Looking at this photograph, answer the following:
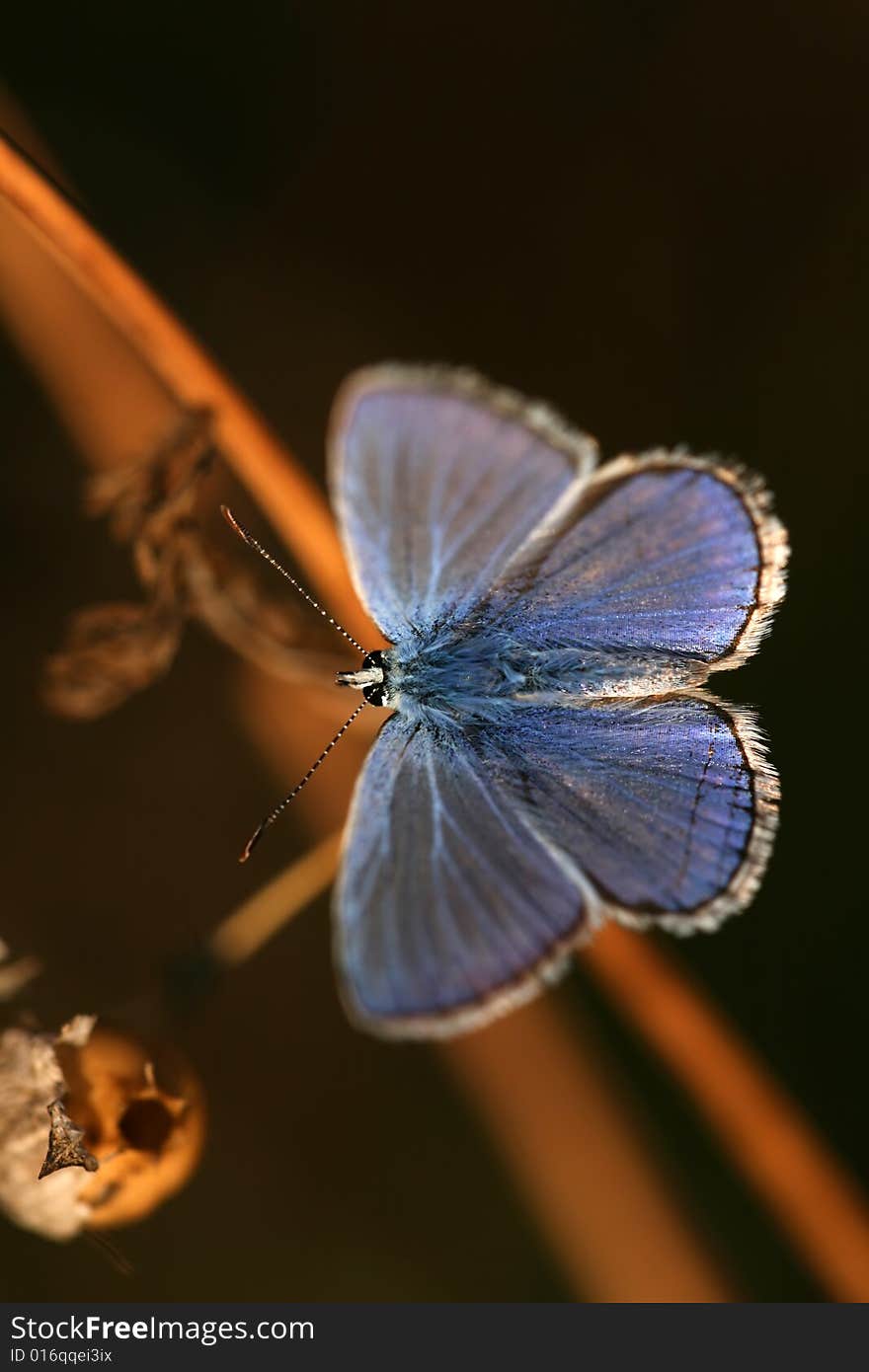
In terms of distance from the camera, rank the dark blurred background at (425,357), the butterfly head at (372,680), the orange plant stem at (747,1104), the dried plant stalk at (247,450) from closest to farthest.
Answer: the dried plant stalk at (247,450) → the butterfly head at (372,680) → the orange plant stem at (747,1104) → the dark blurred background at (425,357)

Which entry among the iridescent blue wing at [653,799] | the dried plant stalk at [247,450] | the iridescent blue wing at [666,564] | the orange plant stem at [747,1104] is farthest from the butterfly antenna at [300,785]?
the orange plant stem at [747,1104]


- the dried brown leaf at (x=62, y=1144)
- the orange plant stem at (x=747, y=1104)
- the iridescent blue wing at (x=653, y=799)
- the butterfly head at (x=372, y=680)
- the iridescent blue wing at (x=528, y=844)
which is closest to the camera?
the dried brown leaf at (x=62, y=1144)

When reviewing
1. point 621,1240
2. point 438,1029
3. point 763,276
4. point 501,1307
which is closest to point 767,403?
point 763,276

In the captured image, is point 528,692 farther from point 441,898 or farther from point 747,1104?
point 747,1104

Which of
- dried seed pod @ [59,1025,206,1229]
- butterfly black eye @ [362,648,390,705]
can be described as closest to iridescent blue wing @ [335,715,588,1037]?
butterfly black eye @ [362,648,390,705]

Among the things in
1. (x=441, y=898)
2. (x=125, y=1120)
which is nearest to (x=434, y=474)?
(x=441, y=898)

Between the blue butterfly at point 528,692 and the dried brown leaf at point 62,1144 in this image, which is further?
the blue butterfly at point 528,692

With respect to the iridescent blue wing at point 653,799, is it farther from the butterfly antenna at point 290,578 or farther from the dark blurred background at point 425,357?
the dark blurred background at point 425,357
